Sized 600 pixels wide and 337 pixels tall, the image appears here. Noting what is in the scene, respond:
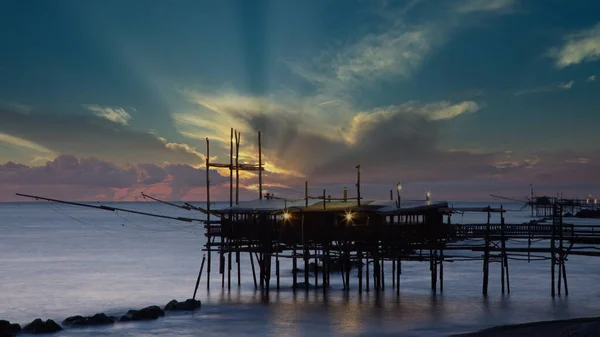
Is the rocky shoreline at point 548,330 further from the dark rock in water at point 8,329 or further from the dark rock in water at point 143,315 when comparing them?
the dark rock in water at point 8,329

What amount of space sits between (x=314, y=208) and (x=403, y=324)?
12065 millimetres

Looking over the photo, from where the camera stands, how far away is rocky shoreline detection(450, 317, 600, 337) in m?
28.2

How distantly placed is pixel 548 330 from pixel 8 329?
1132 inches

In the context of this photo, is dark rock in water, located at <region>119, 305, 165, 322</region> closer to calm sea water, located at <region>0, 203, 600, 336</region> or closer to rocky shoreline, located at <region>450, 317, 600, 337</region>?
calm sea water, located at <region>0, 203, 600, 336</region>

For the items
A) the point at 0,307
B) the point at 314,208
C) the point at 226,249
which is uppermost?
the point at 314,208

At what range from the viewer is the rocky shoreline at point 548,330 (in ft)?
92.7

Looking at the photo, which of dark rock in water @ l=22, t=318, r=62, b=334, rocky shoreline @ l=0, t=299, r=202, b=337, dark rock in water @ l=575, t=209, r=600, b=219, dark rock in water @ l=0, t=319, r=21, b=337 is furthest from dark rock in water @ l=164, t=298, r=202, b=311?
dark rock in water @ l=575, t=209, r=600, b=219

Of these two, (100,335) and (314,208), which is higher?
(314,208)

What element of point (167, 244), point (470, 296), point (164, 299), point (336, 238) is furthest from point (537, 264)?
point (167, 244)

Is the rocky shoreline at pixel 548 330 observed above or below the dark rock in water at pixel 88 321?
above

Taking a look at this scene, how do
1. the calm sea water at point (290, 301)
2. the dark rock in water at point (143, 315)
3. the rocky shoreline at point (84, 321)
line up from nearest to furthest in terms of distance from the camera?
the rocky shoreline at point (84, 321) < the calm sea water at point (290, 301) < the dark rock in water at point (143, 315)

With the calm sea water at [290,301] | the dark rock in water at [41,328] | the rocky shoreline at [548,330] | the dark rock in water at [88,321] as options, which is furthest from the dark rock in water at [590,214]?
the dark rock in water at [41,328]

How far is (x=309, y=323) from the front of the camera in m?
39.6

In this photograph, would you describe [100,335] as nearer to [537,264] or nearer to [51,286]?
[51,286]
